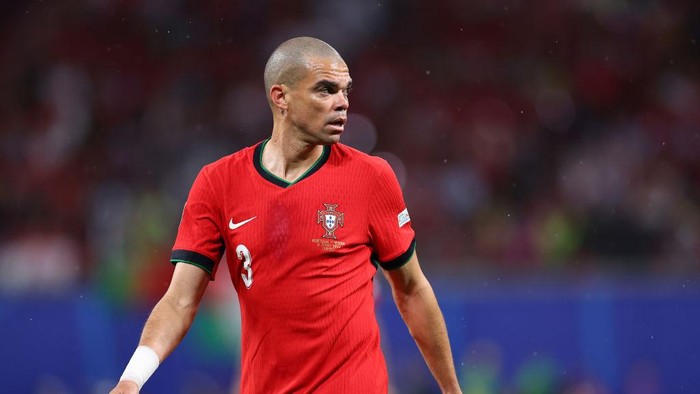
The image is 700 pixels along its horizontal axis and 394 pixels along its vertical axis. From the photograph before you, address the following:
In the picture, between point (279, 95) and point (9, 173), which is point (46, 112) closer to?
point (9, 173)

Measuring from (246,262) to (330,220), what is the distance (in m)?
0.37

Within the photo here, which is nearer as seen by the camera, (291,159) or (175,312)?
(175,312)

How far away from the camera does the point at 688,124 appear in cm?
1274

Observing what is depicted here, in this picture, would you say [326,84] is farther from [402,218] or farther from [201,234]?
[201,234]

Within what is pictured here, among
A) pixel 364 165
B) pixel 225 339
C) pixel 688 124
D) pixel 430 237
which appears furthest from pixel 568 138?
pixel 364 165

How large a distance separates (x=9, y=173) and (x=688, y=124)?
760 cm

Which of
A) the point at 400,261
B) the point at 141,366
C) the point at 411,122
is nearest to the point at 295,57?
the point at 400,261

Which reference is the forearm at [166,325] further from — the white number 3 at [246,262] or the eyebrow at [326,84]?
the eyebrow at [326,84]

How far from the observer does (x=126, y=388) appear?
3799mm

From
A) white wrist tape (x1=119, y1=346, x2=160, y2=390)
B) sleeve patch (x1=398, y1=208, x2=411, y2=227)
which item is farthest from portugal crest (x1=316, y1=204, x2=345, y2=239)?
white wrist tape (x1=119, y1=346, x2=160, y2=390)

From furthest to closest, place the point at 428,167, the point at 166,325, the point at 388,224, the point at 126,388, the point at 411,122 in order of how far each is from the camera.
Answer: the point at 411,122 → the point at 428,167 → the point at 388,224 → the point at 166,325 → the point at 126,388

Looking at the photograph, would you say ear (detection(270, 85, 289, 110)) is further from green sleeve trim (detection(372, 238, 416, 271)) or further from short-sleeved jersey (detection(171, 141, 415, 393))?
green sleeve trim (detection(372, 238, 416, 271))

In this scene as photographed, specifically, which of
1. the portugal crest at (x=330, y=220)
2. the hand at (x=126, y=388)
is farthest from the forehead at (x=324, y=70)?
the hand at (x=126, y=388)

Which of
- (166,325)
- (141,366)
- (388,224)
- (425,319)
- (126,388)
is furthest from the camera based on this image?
(425,319)
